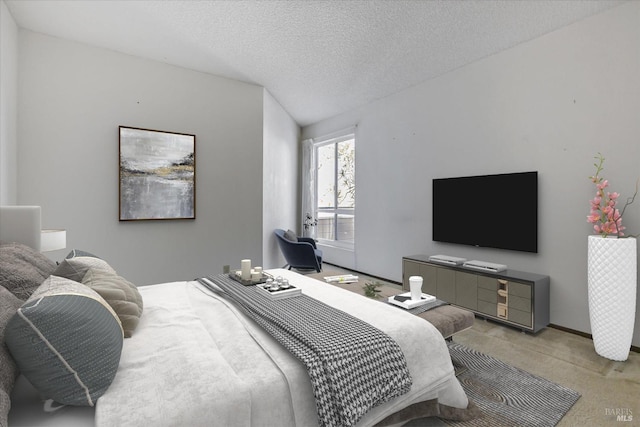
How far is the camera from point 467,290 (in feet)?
11.0

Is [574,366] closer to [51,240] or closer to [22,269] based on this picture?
[22,269]

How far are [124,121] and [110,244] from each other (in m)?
1.40

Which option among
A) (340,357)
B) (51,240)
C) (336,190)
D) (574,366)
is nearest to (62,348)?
(340,357)

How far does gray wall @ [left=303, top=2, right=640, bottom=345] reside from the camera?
2.69 m

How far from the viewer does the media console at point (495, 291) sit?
2.90 m

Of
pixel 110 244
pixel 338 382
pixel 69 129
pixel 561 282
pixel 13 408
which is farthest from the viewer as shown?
pixel 110 244

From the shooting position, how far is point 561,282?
9.93 ft

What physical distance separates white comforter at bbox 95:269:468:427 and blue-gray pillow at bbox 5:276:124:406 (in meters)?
0.07

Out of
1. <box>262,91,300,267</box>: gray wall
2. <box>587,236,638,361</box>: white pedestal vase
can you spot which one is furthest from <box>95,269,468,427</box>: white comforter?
<box>262,91,300,267</box>: gray wall

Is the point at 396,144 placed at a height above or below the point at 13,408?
above

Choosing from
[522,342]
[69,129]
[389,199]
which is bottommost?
[522,342]

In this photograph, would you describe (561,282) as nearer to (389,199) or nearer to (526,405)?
(526,405)

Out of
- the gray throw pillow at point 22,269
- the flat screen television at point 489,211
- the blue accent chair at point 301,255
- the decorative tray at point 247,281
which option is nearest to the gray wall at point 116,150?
the blue accent chair at point 301,255

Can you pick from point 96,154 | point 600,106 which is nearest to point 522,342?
point 600,106
